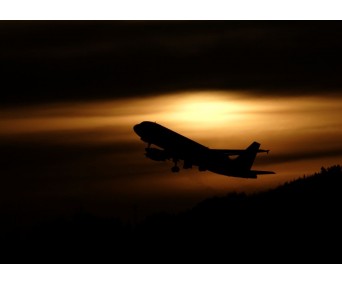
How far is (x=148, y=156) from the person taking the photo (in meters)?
199

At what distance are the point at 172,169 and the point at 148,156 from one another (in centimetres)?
1067

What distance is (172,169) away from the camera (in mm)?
190125
